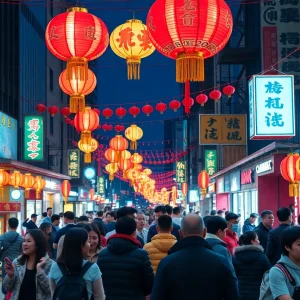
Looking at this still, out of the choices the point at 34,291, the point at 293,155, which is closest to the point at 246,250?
the point at 34,291

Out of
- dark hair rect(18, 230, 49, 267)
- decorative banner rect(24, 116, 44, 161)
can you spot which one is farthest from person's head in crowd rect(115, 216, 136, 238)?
decorative banner rect(24, 116, 44, 161)

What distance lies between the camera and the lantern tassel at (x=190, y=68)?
974cm

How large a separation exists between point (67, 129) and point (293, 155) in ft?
138

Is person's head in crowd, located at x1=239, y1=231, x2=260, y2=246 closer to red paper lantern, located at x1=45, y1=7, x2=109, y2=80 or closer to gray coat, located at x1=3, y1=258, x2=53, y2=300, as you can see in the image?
gray coat, located at x1=3, y1=258, x2=53, y2=300

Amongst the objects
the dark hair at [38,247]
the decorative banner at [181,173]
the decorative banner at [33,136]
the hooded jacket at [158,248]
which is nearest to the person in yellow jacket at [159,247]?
the hooded jacket at [158,248]

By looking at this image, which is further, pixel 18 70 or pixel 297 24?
pixel 18 70

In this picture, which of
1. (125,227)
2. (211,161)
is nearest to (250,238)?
(125,227)

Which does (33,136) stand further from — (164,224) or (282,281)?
(282,281)

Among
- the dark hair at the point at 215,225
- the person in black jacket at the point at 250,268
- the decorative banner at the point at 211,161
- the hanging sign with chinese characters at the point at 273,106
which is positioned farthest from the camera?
the decorative banner at the point at 211,161

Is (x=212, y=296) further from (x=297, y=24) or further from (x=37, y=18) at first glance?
(x=37, y=18)

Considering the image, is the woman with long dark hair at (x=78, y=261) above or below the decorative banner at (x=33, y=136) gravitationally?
below

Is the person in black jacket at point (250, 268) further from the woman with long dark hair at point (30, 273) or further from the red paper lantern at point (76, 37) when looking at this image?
the red paper lantern at point (76, 37)

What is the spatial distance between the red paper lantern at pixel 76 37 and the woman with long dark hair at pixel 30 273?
6.13m

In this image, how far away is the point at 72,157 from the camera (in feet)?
153
